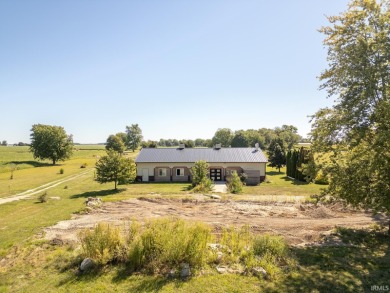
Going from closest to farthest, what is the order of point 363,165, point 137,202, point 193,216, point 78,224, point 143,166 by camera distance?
point 363,165 → point 78,224 → point 193,216 → point 137,202 → point 143,166

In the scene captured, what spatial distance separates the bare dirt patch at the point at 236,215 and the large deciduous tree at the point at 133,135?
94.6 m

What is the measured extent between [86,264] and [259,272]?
6406mm

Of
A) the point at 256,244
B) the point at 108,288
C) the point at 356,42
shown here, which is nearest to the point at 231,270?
the point at 256,244

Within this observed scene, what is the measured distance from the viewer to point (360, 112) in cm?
1191

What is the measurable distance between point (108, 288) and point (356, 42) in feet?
48.3

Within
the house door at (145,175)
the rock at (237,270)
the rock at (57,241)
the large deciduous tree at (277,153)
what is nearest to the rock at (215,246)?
the rock at (237,270)

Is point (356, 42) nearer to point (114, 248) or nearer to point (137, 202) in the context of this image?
point (114, 248)

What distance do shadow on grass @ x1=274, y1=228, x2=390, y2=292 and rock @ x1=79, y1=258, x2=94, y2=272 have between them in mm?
7024

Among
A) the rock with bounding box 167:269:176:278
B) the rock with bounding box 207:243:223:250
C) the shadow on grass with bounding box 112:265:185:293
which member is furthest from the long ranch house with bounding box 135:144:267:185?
the shadow on grass with bounding box 112:265:185:293

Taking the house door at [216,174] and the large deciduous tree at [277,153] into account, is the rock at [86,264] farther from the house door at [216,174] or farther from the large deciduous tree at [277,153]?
the large deciduous tree at [277,153]

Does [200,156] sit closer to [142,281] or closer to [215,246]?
[215,246]

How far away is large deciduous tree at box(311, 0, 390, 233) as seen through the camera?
436 inches

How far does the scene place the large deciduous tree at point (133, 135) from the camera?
378 feet

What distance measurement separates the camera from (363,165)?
1146 cm
